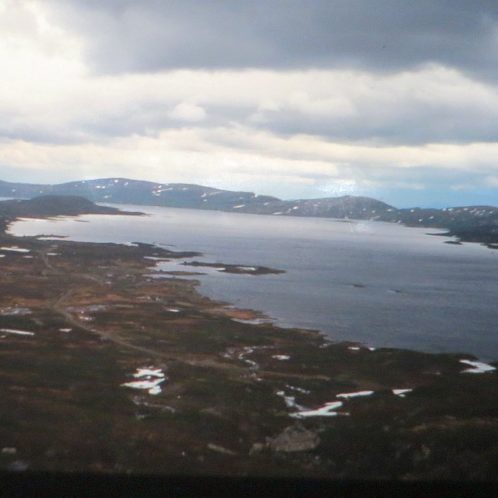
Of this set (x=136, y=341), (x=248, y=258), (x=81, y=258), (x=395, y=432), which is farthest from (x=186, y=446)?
(x=248, y=258)

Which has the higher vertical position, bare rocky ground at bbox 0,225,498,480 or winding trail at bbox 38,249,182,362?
bare rocky ground at bbox 0,225,498,480

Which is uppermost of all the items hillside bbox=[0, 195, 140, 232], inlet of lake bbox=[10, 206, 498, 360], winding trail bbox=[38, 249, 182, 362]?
hillside bbox=[0, 195, 140, 232]

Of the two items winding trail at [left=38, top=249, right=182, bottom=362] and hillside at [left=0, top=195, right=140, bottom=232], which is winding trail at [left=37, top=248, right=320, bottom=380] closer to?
winding trail at [left=38, top=249, right=182, bottom=362]

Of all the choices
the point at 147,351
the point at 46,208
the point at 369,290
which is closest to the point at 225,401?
the point at 147,351

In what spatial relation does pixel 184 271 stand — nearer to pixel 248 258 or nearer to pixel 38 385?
pixel 248 258

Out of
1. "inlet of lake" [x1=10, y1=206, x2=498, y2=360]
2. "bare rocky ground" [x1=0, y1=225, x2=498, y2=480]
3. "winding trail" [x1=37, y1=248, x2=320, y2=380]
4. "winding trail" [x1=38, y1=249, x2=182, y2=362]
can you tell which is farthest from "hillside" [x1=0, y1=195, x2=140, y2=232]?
Answer: "bare rocky ground" [x1=0, y1=225, x2=498, y2=480]

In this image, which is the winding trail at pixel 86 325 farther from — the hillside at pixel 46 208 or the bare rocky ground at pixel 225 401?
the hillside at pixel 46 208

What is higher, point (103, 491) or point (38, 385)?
point (103, 491)

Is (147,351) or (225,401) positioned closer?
(225,401)

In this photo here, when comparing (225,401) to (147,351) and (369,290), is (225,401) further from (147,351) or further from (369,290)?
(369,290)
